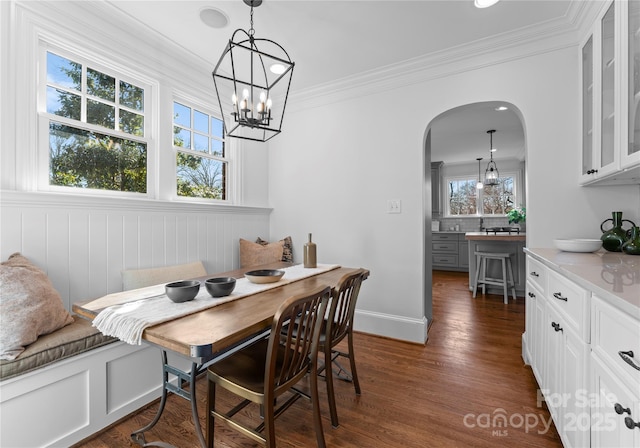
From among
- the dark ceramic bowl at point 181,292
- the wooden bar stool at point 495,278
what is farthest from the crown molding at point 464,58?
the wooden bar stool at point 495,278

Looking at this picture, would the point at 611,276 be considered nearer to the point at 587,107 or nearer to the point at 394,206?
the point at 587,107

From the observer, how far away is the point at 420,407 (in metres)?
1.85

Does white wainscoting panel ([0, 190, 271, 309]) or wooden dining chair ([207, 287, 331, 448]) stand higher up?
white wainscoting panel ([0, 190, 271, 309])

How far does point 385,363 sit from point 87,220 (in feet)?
8.23

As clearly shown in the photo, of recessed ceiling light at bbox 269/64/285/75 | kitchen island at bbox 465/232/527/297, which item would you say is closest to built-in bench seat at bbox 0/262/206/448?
recessed ceiling light at bbox 269/64/285/75

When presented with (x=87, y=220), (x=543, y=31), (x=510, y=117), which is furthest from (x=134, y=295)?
(x=510, y=117)

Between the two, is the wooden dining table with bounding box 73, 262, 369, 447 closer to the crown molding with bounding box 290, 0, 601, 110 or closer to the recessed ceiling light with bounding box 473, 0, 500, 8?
the recessed ceiling light with bounding box 473, 0, 500, 8

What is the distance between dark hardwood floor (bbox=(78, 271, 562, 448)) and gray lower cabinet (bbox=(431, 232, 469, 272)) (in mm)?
4173

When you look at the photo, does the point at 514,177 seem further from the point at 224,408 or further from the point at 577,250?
the point at 224,408

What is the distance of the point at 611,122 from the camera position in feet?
5.88

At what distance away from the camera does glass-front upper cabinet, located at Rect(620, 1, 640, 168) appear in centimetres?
149

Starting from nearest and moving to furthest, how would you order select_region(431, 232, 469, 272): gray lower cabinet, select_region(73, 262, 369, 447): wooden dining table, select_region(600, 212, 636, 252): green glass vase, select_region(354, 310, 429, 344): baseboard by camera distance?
select_region(73, 262, 369, 447): wooden dining table → select_region(600, 212, 636, 252): green glass vase → select_region(354, 310, 429, 344): baseboard → select_region(431, 232, 469, 272): gray lower cabinet

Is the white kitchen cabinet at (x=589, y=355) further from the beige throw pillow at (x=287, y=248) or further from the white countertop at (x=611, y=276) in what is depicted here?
the beige throw pillow at (x=287, y=248)

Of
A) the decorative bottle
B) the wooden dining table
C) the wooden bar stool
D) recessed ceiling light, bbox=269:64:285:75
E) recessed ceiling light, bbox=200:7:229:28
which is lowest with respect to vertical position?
the wooden bar stool
